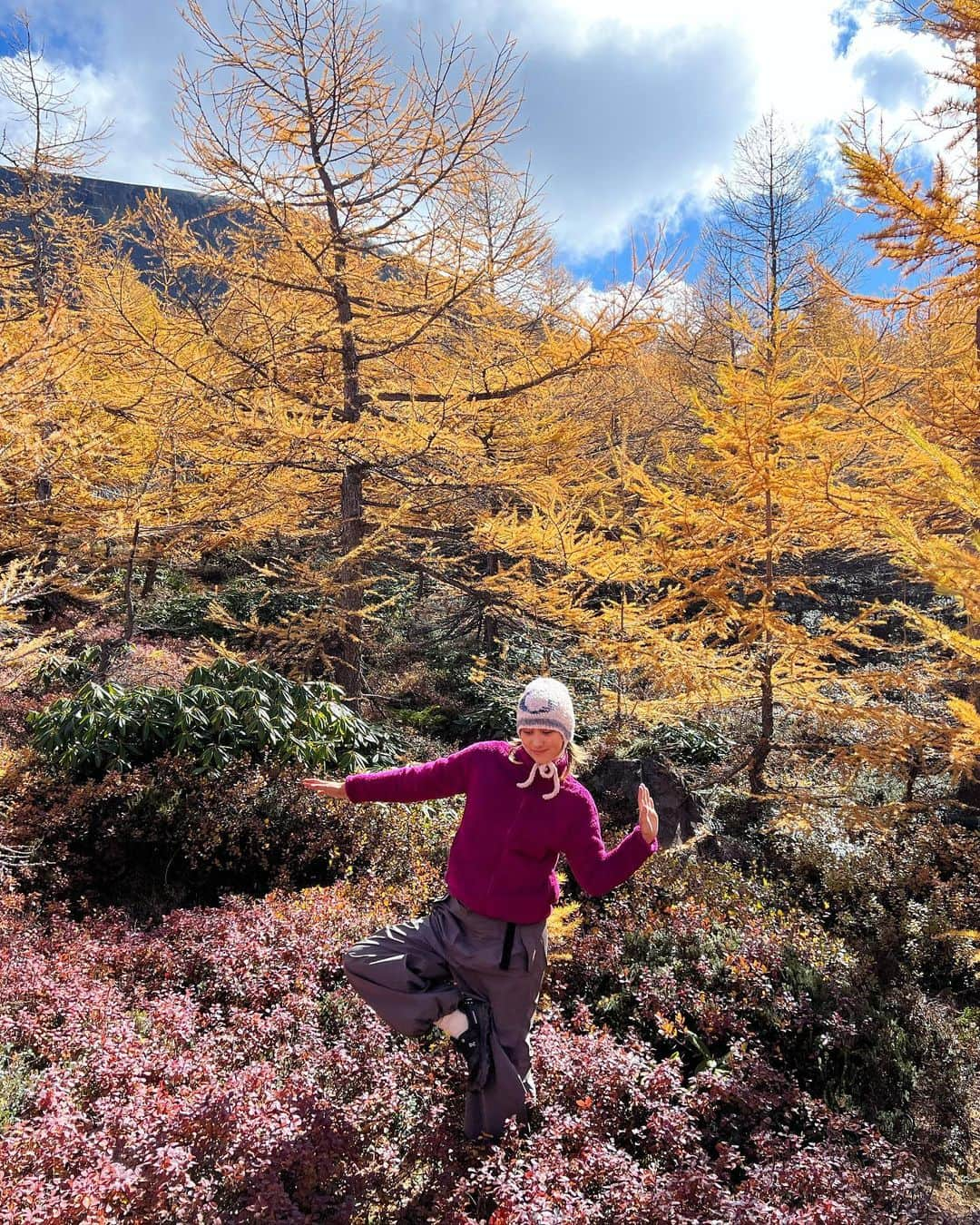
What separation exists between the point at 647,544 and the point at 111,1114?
16.6ft

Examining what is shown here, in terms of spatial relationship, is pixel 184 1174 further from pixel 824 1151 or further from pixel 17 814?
pixel 17 814

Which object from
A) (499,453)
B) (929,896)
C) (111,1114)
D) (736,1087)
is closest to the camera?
(111,1114)

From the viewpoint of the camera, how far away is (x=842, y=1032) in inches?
129

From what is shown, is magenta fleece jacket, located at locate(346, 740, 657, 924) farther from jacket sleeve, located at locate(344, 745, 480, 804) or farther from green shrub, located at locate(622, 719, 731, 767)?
green shrub, located at locate(622, 719, 731, 767)

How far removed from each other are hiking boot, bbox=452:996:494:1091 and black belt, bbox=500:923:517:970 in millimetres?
158

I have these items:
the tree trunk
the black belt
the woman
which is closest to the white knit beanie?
the woman

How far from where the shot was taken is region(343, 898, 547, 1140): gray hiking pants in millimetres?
2301

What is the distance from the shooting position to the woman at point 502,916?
2293 mm

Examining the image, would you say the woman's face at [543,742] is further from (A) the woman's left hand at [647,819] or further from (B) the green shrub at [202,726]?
(B) the green shrub at [202,726]

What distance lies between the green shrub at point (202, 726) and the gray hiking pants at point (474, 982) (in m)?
2.79

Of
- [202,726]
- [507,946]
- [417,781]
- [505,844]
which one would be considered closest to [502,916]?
[507,946]

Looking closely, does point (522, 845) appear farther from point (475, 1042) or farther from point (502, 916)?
point (475, 1042)

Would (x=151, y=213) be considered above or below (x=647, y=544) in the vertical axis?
above

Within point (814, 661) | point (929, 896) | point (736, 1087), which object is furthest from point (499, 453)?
point (736, 1087)
